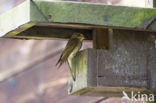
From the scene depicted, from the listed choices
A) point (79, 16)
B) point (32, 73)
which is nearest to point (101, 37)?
point (79, 16)

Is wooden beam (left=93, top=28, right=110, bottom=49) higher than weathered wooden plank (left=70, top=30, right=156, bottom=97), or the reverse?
wooden beam (left=93, top=28, right=110, bottom=49)

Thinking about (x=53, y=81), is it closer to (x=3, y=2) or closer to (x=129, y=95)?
(x=3, y=2)

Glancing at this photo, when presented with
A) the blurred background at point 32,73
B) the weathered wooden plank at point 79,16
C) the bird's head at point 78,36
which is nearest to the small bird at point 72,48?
the bird's head at point 78,36

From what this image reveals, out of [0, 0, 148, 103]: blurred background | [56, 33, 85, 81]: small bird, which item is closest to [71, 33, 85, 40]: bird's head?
[56, 33, 85, 81]: small bird

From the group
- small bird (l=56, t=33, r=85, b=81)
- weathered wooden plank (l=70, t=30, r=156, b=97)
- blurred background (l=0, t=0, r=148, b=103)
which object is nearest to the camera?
weathered wooden plank (l=70, t=30, r=156, b=97)

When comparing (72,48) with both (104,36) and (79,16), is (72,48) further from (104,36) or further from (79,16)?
(79,16)

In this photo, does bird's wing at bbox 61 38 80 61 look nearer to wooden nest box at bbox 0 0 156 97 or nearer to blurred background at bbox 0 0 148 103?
wooden nest box at bbox 0 0 156 97

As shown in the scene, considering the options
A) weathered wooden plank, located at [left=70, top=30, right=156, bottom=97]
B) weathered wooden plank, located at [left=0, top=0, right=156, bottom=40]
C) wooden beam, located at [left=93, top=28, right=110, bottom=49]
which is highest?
weathered wooden plank, located at [left=0, top=0, right=156, bottom=40]

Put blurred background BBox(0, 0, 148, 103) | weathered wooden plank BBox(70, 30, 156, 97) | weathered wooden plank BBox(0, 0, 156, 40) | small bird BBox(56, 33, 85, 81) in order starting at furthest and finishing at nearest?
1. blurred background BBox(0, 0, 148, 103)
2. small bird BBox(56, 33, 85, 81)
3. weathered wooden plank BBox(70, 30, 156, 97)
4. weathered wooden plank BBox(0, 0, 156, 40)

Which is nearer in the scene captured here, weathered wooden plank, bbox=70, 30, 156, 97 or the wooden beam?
weathered wooden plank, bbox=70, 30, 156, 97
